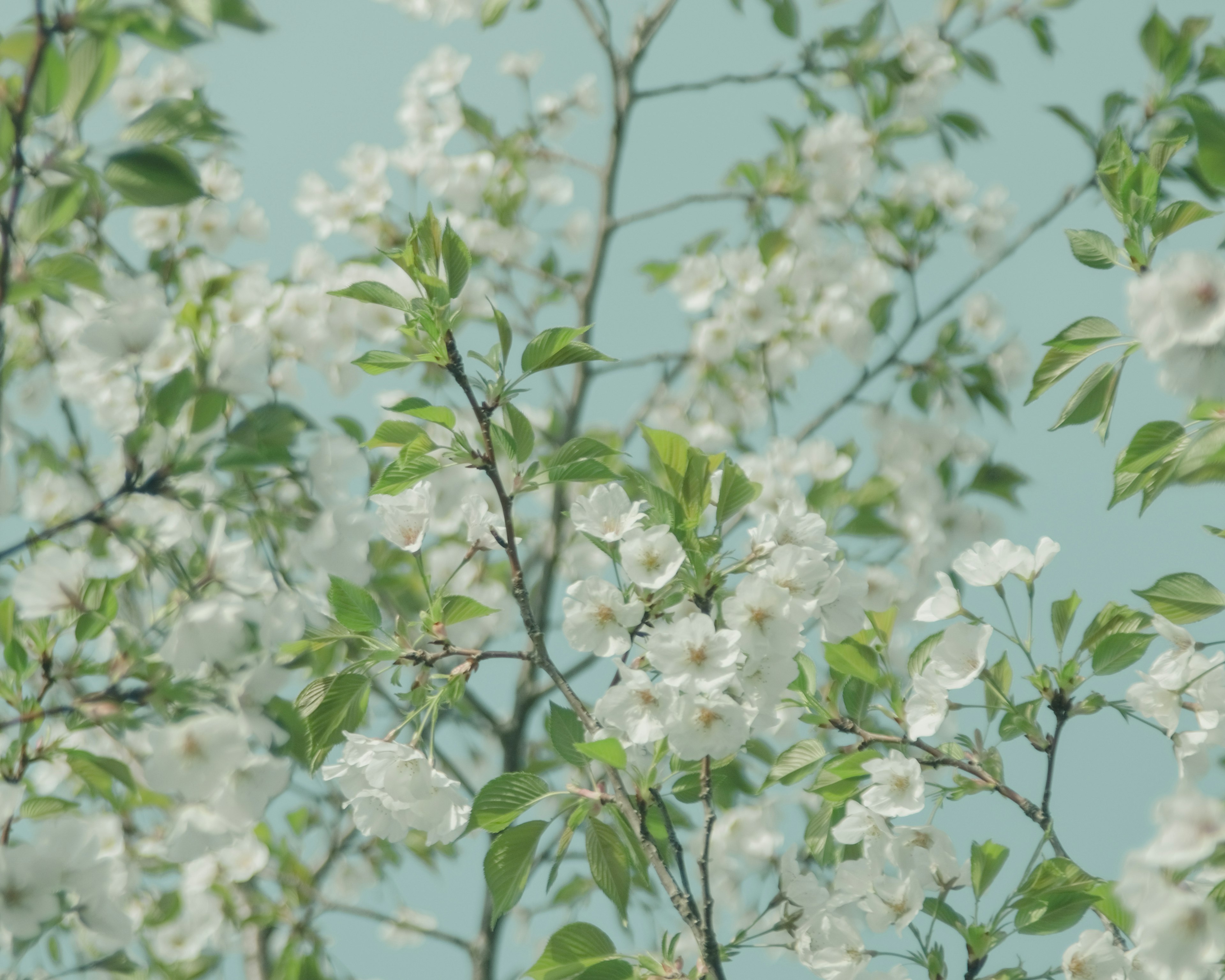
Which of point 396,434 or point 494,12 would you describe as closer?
point 396,434

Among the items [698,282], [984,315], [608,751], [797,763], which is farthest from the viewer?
[698,282]

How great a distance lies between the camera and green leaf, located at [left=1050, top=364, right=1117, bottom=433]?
99cm

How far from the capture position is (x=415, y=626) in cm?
109

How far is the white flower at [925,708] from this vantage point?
1.06 meters

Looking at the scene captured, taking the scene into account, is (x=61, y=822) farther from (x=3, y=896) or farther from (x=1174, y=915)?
(x=1174, y=915)

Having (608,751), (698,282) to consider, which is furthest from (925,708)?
(698,282)

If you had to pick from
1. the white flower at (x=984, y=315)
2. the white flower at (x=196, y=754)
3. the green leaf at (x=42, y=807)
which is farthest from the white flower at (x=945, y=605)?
the white flower at (x=984, y=315)

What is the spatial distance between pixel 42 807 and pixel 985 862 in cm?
104

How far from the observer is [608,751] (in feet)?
2.89

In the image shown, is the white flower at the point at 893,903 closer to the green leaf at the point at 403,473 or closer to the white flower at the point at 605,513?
the white flower at the point at 605,513

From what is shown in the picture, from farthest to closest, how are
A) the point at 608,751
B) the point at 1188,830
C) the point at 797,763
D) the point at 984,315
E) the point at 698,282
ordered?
the point at 698,282 < the point at 984,315 < the point at 797,763 < the point at 608,751 < the point at 1188,830

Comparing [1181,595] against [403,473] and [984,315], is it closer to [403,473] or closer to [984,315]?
[403,473]

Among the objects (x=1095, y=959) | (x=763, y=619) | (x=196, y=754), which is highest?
(x=763, y=619)

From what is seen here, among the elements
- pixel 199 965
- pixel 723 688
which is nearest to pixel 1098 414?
pixel 723 688
